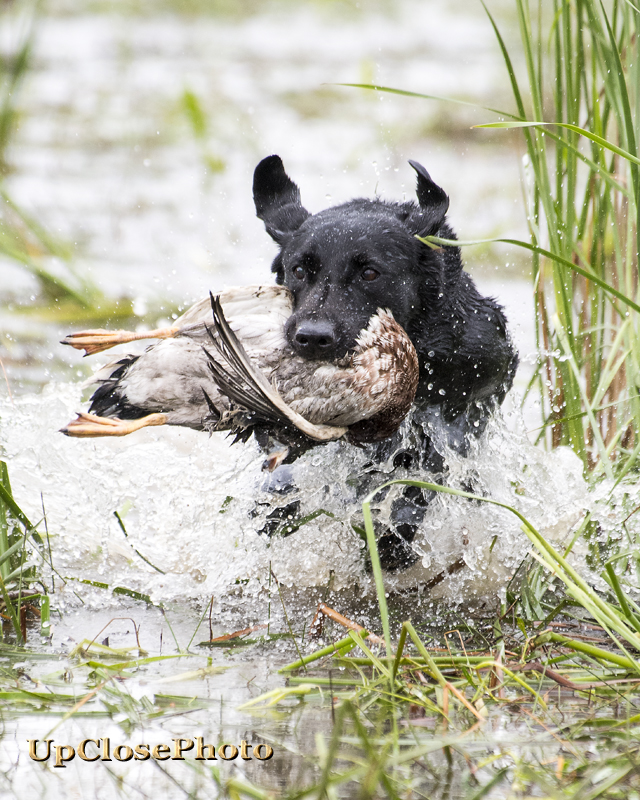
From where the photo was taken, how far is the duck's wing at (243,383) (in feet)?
6.57

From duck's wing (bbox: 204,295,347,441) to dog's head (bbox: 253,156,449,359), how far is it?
0.40 m

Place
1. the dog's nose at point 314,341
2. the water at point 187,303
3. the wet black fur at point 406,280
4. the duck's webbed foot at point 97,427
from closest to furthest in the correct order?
1. the water at point 187,303
2. the duck's webbed foot at point 97,427
3. the dog's nose at point 314,341
4. the wet black fur at point 406,280

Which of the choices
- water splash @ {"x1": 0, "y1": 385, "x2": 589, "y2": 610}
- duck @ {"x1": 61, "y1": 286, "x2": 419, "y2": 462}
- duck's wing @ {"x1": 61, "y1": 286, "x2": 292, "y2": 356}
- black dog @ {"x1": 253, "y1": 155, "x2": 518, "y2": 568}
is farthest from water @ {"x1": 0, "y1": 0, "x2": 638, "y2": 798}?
duck's wing @ {"x1": 61, "y1": 286, "x2": 292, "y2": 356}

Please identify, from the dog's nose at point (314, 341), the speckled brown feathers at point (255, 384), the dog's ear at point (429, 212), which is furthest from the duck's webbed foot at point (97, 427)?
the dog's ear at point (429, 212)

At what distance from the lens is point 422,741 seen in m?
1.56

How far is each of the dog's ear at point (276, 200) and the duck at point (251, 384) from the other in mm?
559

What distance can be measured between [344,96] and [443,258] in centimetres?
549

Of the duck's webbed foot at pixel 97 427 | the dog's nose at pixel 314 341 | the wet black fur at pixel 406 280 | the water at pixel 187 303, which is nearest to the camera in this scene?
the water at pixel 187 303

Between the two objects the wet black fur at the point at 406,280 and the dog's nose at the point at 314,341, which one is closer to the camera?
the dog's nose at the point at 314,341

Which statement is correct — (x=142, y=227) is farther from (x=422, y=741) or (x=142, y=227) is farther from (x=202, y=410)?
(x=422, y=741)

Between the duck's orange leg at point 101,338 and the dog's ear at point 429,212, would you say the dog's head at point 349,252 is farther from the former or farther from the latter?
the duck's orange leg at point 101,338

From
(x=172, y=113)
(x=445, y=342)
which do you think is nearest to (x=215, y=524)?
(x=445, y=342)

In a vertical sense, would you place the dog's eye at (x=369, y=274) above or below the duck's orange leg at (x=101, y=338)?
above

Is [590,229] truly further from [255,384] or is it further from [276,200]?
[255,384]
